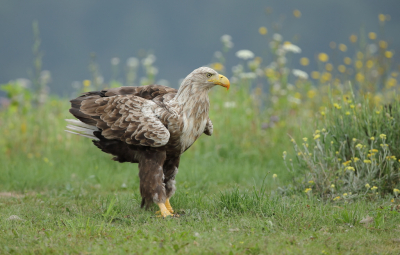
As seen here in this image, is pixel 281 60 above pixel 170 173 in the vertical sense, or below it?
above

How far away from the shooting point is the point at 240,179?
7.84m

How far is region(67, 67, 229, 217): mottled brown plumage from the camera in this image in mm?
5195

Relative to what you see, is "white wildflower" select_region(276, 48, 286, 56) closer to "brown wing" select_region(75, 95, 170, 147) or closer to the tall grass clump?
the tall grass clump

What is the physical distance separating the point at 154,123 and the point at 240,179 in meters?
3.14

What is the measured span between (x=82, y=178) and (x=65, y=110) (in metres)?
4.16

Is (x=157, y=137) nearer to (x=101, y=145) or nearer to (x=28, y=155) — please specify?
(x=101, y=145)

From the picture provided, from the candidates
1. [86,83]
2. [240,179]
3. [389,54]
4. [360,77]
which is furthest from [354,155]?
[86,83]

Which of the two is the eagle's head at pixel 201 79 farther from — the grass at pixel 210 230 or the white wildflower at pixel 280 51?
the white wildflower at pixel 280 51

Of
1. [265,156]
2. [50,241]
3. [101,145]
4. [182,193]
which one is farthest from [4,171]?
[265,156]

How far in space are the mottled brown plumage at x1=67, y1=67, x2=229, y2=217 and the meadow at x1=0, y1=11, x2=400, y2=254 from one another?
553mm

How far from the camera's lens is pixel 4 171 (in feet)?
26.6

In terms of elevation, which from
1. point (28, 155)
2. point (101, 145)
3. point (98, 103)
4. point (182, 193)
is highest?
point (98, 103)

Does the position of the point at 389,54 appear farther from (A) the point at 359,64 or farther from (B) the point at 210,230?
(B) the point at 210,230

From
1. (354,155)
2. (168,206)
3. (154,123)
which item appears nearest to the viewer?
(154,123)
